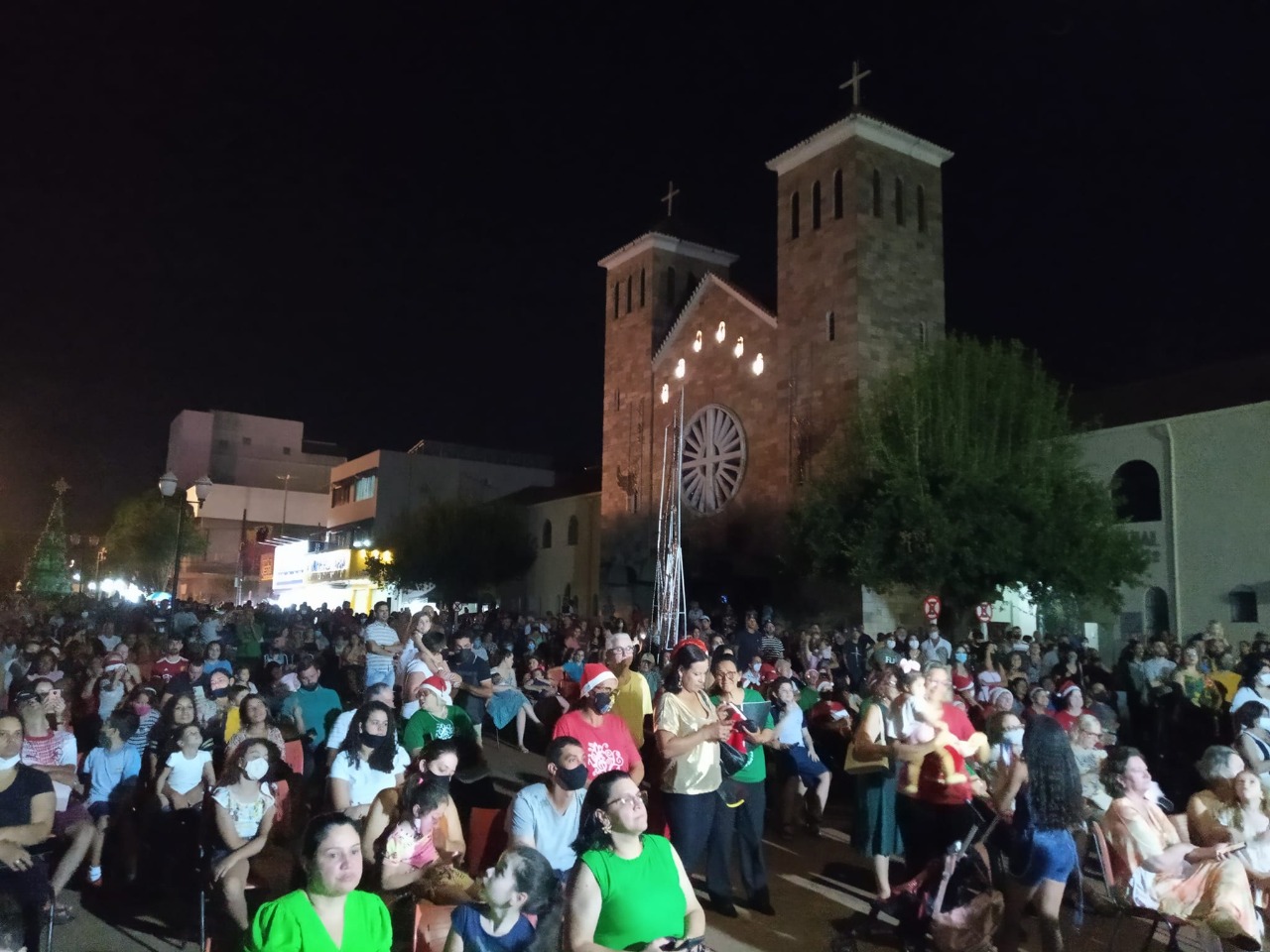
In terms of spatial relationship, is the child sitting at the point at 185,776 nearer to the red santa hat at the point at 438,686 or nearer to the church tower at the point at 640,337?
the red santa hat at the point at 438,686

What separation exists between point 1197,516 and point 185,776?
23.1m

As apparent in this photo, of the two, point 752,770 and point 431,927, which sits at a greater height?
point 752,770

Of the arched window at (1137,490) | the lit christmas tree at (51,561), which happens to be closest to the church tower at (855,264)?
the arched window at (1137,490)

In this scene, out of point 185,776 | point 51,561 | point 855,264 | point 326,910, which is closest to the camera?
point 326,910

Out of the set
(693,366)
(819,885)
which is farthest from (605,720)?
(693,366)

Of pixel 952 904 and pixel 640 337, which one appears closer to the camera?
pixel 952 904

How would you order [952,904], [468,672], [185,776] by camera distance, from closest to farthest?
1. [952,904]
2. [185,776]
3. [468,672]

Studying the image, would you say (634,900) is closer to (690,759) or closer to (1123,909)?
(690,759)

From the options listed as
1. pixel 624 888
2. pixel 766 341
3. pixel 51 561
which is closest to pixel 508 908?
pixel 624 888

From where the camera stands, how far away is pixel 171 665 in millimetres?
10766

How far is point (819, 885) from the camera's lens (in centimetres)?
723

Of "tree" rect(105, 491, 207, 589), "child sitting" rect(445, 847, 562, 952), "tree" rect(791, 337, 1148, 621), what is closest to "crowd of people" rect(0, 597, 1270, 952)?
"child sitting" rect(445, 847, 562, 952)

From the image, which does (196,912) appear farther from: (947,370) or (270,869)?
(947,370)

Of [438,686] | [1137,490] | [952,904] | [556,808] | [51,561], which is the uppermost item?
[1137,490]
